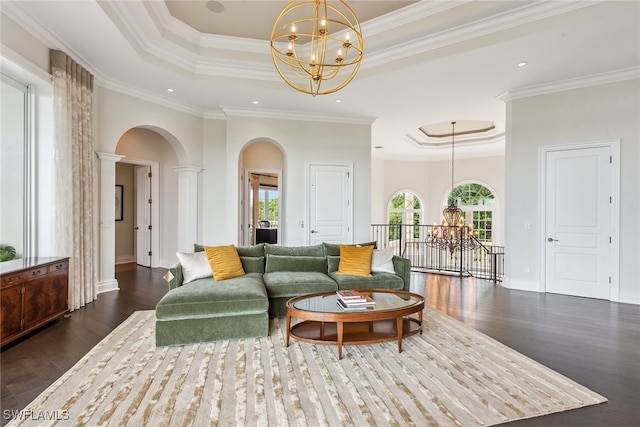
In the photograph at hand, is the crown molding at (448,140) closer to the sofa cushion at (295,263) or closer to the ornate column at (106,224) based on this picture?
the sofa cushion at (295,263)

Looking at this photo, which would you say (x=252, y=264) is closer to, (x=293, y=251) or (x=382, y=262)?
(x=293, y=251)

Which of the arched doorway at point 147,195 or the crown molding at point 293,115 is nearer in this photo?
the crown molding at point 293,115

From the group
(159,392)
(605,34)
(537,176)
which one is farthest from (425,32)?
(159,392)

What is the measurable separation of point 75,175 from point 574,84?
286 inches

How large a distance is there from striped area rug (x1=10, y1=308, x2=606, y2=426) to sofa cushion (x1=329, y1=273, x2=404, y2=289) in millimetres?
1065

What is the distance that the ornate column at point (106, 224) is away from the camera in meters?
5.04

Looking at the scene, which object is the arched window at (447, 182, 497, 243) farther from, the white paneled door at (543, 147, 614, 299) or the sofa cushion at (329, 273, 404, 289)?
the sofa cushion at (329, 273, 404, 289)

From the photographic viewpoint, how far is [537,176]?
534 cm

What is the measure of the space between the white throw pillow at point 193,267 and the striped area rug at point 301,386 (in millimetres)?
854

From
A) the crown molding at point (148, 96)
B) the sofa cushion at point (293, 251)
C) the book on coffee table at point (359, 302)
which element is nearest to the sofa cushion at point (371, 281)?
the sofa cushion at point (293, 251)

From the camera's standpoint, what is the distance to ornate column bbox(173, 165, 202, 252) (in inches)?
254

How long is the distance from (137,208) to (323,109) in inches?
197

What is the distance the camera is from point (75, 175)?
4.29 metres

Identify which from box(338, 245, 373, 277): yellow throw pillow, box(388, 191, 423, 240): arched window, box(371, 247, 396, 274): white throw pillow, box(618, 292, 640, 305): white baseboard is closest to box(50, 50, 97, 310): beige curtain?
box(338, 245, 373, 277): yellow throw pillow
